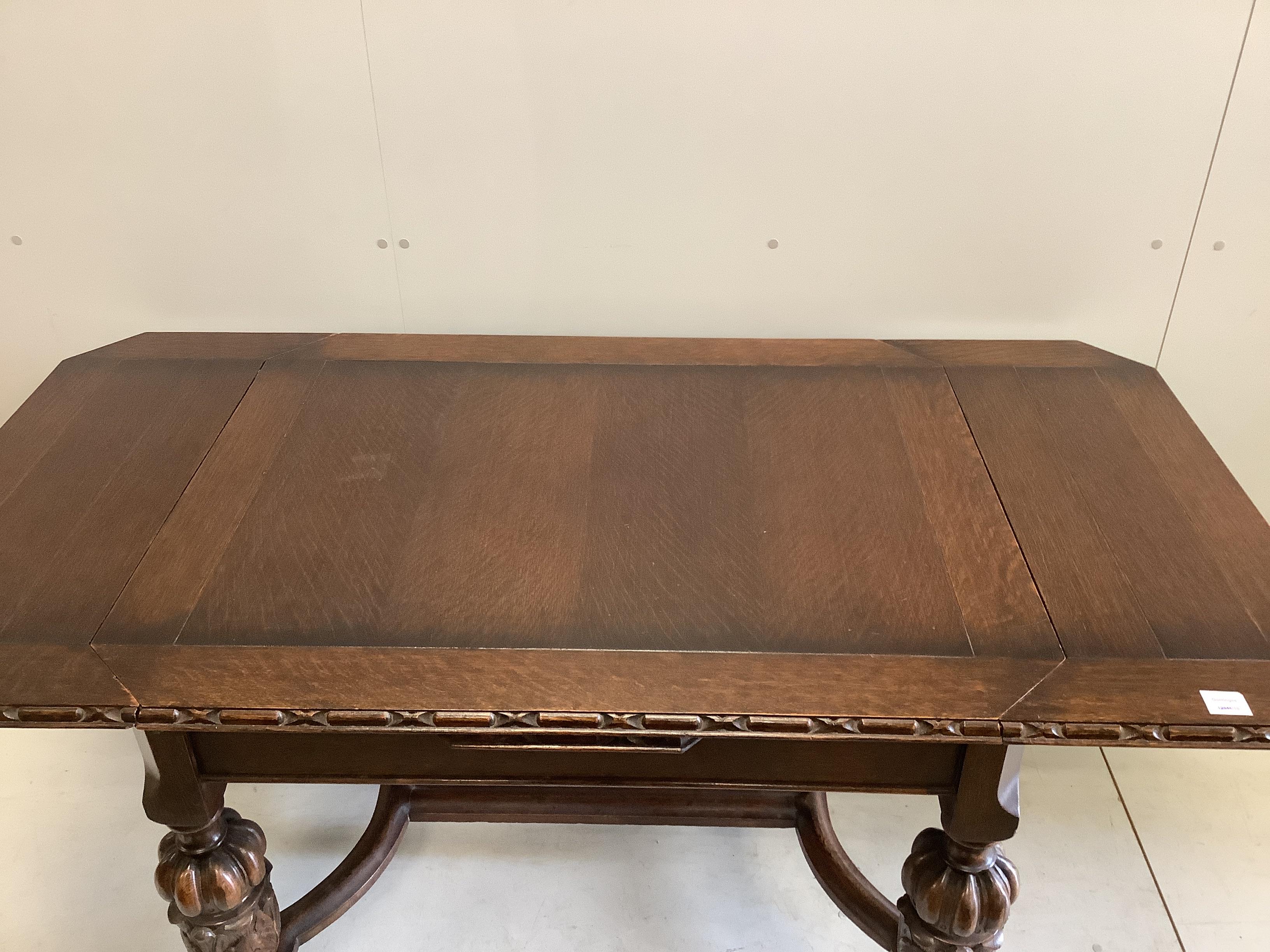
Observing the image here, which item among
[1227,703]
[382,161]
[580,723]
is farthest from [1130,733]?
[382,161]

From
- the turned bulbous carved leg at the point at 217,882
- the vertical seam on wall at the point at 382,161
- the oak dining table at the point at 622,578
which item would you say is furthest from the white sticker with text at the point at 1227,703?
the turned bulbous carved leg at the point at 217,882

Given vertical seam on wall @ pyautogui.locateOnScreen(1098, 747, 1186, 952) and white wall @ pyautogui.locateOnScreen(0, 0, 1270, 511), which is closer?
white wall @ pyautogui.locateOnScreen(0, 0, 1270, 511)

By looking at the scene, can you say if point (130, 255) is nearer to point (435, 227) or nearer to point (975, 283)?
point (435, 227)

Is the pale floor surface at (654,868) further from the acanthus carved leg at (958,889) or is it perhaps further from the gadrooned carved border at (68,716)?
the gadrooned carved border at (68,716)

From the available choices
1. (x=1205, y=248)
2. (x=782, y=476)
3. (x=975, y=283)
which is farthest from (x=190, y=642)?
(x=1205, y=248)

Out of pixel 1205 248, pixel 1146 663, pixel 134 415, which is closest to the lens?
pixel 1146 663

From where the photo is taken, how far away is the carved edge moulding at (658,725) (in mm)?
848

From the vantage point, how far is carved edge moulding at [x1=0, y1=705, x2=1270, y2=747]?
848mm

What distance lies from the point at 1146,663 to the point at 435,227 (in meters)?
1.00

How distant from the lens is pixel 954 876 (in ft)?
3.48

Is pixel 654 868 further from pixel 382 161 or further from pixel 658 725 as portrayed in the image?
pixel 382 161

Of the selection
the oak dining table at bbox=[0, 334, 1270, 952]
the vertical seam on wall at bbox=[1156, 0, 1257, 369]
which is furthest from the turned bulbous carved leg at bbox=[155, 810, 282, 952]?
the vertical seam on wall at bbox=[1156, 0, 1257, 369]

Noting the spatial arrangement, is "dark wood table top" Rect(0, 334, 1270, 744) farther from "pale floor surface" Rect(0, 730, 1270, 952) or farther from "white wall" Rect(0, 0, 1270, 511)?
"pale floor surface" Rect(0, 730, 1270, 952)

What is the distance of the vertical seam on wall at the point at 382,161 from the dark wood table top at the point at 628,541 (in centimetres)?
13
